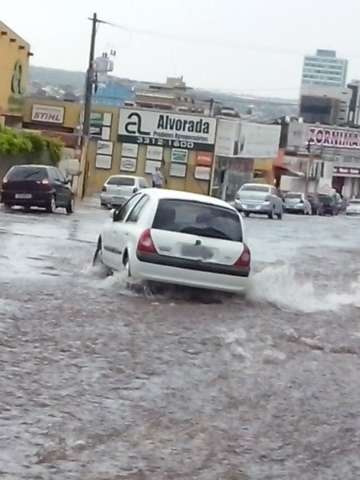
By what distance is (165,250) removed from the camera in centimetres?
1595

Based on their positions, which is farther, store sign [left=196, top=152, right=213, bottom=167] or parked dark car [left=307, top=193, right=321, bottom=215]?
store sign [left=196, top=152, right=213, bottom=167]

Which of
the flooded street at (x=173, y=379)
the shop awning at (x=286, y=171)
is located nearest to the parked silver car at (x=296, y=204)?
the shop awning at (x=286, y=171)

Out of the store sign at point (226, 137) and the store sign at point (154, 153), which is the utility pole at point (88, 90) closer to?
the store sign at point (154, 153)

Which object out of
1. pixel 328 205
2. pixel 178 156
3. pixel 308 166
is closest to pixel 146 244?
pixel 178 156

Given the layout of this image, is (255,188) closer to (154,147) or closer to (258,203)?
(258,203)

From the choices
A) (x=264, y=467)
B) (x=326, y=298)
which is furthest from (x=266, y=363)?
(x=326, y=298)

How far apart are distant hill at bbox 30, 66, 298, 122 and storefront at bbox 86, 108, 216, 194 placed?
22.1 metres

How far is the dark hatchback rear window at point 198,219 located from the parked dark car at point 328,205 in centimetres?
5268

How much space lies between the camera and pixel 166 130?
225ft

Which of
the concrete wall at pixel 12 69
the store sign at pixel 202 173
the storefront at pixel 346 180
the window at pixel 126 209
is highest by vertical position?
the concrete wall at pixel 12 69

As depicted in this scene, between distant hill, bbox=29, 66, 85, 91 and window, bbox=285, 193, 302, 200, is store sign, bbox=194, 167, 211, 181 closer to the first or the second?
window, bbox=285, 193, 302, 200

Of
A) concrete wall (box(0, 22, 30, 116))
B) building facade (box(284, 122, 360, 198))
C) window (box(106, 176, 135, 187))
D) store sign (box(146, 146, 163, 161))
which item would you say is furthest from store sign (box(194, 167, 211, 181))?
building facade (box(284, 122, 360, 198))

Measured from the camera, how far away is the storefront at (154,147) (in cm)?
6812

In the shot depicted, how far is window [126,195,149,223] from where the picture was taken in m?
16.8
